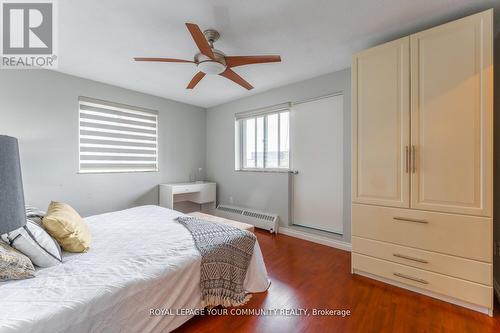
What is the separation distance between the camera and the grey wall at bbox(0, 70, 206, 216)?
2643mm

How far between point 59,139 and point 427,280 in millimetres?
→ 4392

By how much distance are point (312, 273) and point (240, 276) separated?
921mm

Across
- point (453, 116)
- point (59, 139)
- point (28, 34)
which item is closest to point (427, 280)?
point (453, 116)

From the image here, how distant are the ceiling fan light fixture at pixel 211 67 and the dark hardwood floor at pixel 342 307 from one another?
2.06 meters

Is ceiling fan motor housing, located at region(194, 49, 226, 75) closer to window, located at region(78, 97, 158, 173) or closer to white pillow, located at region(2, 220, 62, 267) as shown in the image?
white pillow, located at region(2, 220, 62, 267)

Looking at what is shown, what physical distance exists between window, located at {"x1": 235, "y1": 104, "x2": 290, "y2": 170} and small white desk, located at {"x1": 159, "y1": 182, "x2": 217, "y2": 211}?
744 millimetres

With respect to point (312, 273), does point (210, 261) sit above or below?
above

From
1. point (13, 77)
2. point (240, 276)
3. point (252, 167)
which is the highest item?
point (13, 77)

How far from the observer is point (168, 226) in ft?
6.87

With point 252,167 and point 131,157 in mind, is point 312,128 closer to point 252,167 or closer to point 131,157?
point 252,167

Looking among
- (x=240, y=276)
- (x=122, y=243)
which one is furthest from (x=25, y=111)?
(x=240, y=276)

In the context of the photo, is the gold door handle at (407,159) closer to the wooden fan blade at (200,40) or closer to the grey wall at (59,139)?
the wooden fan blade at (200,40)

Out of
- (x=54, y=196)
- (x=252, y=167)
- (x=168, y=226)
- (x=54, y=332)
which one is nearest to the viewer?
(x=54, y=332)

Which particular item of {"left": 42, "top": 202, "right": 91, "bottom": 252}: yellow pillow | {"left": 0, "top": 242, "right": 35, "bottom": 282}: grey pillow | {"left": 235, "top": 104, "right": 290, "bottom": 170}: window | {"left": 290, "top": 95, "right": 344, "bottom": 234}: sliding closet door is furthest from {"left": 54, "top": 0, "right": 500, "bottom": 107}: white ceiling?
{"left": 0, "top": 242, "right": 35, "bottom": 282}: grey pillow
